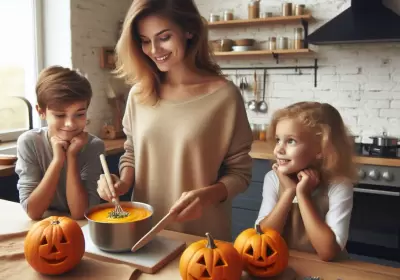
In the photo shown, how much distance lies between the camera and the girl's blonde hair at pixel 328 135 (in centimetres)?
129

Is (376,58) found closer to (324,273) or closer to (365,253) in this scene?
(365,253)

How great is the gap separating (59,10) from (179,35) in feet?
6.65

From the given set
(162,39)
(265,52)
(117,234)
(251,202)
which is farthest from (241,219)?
(117,234)

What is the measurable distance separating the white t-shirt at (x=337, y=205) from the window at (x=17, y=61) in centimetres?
201

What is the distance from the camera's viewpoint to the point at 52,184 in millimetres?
1280

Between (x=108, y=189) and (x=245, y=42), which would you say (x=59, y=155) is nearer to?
(x=108, y=189)

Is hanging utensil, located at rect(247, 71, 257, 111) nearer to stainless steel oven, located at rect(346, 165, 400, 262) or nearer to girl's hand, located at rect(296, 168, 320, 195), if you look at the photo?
stainless steel oven, located at rect(346, 165, 400, 262)

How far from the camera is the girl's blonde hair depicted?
129cm

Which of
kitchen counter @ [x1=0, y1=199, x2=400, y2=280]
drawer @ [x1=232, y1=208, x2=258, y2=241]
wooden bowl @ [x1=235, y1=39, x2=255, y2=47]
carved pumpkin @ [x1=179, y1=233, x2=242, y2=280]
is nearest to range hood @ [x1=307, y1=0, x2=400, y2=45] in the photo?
wooden bowl @ [x1=235, y1=39, x2=255, y2=47]

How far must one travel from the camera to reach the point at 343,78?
10.4ft

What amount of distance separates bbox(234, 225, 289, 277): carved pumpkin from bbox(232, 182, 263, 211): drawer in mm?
2053

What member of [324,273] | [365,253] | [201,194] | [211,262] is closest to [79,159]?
[201,194]

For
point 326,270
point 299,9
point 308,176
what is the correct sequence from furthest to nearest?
1. point 299,9
2. point 308,176
3. point 326,270

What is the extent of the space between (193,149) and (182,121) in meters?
0.09
